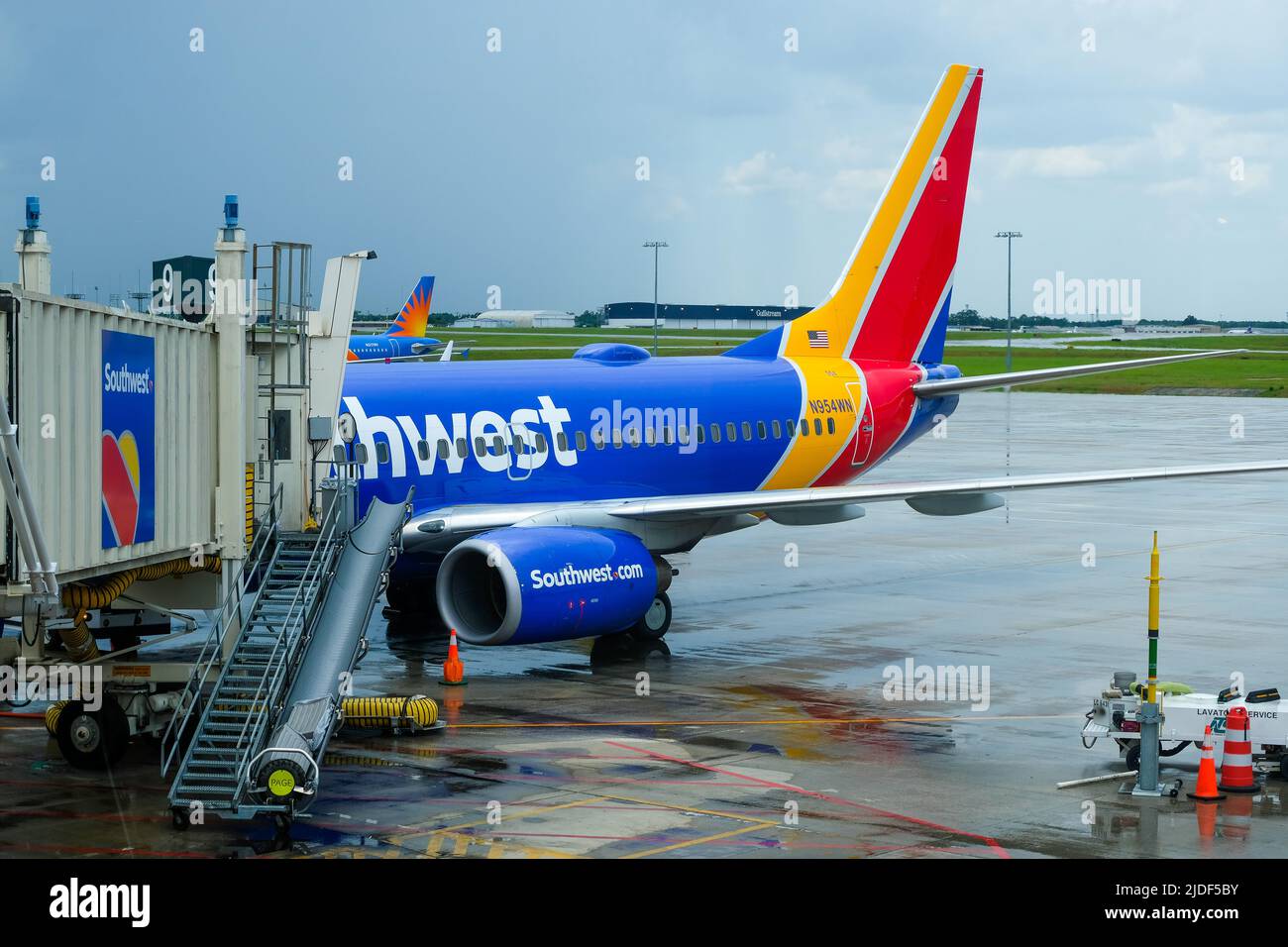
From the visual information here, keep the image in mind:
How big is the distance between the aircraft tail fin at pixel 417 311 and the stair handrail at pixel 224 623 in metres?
75.1

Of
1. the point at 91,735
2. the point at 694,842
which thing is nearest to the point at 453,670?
the point at 91,735

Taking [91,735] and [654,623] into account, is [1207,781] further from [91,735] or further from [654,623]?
[91,735]

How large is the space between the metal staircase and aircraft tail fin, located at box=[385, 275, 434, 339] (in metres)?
74.4

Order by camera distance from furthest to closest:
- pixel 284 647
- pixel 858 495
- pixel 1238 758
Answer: pixel 858 495 < pixel 284 647 < pixel 1238 758

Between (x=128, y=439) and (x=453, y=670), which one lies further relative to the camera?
(x=453, y=670)

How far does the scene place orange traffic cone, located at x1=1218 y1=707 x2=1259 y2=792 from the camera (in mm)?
16656

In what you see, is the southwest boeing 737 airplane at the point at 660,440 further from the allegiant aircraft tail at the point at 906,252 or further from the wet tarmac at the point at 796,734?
the wet tarmac at the point at 796,734

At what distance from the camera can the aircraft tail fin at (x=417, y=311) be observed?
9319cm

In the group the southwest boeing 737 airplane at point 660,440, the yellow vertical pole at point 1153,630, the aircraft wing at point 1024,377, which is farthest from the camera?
the aircraft wing at point 1024,377

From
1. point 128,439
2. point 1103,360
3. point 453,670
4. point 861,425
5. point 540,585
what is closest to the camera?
point 128,439

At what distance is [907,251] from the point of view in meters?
32.6

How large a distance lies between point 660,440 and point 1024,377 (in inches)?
296

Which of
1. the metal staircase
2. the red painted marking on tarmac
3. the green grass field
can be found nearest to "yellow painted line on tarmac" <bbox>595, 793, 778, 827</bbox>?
the red painted marking on tarmac

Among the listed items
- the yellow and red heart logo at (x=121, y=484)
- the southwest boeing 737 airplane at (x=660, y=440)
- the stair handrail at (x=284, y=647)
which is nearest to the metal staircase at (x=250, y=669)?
the stair handrail at (x=284, y=647)
